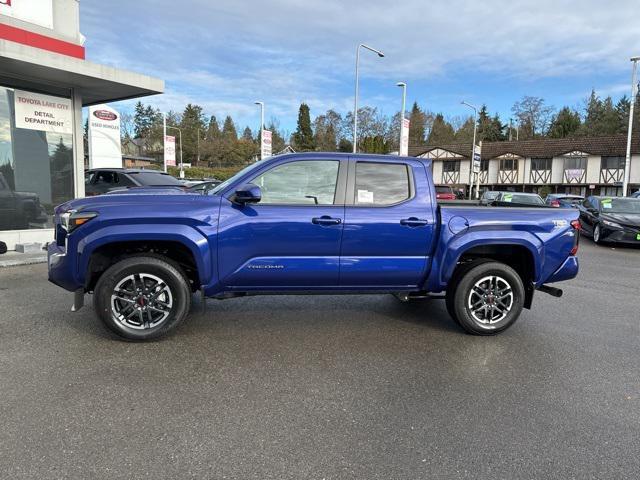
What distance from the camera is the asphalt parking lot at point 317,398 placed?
9.19ft

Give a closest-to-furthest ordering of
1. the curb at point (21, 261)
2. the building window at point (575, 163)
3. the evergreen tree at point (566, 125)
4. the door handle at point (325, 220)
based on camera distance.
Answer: the door handle at point (325, 220)
the curb at point (21, 261)
the building window at point (575, 163)
the evergreen tree at point (566, 125)

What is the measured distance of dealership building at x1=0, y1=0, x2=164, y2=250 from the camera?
9.34 m

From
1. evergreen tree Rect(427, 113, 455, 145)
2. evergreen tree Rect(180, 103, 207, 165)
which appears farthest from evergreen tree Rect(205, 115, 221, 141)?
evergreen tree Rect(427, 113, 455, 145)

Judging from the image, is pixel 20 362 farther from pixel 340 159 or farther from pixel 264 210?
pixel 340 159

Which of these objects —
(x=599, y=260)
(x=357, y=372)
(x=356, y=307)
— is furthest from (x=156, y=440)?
(x=599, y=260)

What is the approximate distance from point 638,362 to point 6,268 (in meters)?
9.40

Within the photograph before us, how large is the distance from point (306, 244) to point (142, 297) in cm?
166

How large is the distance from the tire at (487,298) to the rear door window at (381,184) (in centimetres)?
112

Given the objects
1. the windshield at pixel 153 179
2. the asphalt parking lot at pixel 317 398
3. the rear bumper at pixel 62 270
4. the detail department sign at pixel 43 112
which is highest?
the detail department sign at pixel 43 112

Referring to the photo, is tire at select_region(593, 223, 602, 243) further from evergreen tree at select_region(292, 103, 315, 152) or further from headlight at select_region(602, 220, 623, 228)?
evergreen tree at select_region(292, 103, 315, 152)

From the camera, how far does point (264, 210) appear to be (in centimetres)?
456

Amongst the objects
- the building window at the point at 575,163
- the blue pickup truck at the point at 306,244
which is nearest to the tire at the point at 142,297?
the blue pickup truck at the point at 306,244

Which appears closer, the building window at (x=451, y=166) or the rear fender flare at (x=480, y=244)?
the rear fender flare at (x=480, y=244)

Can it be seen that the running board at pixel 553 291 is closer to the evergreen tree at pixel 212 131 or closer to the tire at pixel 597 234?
the tire at pixel 597 234
